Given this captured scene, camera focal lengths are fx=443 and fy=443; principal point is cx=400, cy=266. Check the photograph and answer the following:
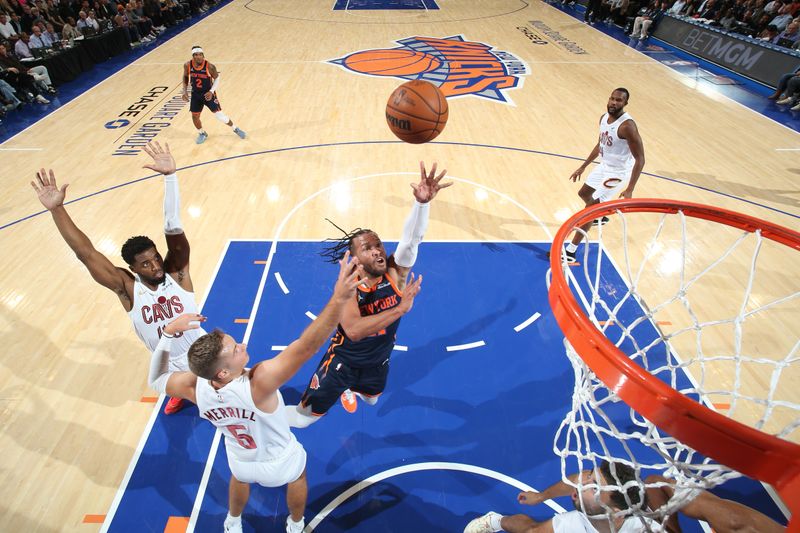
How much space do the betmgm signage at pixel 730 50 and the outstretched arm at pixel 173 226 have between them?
1356 cm

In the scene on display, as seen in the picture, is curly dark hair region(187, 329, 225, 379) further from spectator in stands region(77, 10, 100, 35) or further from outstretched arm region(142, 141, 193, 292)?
spectator in stands region(77, 10, 100, 35)

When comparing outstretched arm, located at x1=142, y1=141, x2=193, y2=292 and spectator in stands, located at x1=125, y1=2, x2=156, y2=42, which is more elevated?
outstretched arm, located at x1=142, y1=141, x2=193, y2=292

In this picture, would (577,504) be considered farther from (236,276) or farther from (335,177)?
(335,177)

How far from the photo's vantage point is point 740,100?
10.3 meters

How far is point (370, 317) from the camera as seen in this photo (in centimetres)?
285

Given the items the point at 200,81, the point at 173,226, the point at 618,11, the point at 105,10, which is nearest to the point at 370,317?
the point at 173,226

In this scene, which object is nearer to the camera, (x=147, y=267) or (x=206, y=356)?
(x=206, y=356)

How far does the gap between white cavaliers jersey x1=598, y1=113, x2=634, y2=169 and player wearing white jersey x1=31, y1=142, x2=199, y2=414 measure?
4424 mm

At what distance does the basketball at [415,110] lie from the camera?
4.27 m

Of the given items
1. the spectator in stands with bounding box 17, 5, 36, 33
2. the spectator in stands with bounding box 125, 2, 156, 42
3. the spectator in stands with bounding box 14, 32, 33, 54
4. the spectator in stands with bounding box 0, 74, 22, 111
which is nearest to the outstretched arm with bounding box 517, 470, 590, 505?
the spectator in stands with bounding box 0, 74, 22, 111

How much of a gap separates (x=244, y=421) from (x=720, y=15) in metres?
17.2

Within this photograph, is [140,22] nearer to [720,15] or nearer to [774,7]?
[720,15]

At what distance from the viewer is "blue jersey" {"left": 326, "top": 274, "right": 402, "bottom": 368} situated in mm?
3039

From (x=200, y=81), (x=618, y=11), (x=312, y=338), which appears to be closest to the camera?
(x=312, y=338)
